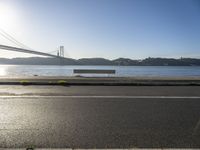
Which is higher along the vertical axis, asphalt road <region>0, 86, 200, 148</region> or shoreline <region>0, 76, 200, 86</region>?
shoreline <region>0, 76, 200, 86</region>

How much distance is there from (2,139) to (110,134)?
183 cm

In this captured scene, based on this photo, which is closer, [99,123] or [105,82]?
[99,123]

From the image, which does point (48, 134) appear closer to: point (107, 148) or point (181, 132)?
point (107, 148)

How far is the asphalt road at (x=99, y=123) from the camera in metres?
4.69

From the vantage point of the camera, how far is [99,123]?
596 cm

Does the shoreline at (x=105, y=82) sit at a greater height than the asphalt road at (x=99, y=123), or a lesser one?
greater

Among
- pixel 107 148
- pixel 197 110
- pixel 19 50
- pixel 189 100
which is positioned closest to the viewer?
pixel 107 148

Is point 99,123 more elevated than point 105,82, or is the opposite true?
point 105,82

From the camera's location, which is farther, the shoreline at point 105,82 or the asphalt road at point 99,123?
the shoreline at point 105,82

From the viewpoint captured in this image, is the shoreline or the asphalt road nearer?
the asphalt road

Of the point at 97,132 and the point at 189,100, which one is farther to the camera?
the point at 189,100

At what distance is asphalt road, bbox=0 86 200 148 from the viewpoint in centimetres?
469

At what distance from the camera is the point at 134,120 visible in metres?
6.26

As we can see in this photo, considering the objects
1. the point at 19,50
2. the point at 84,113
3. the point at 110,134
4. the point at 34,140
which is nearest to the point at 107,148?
the point at 110,134
